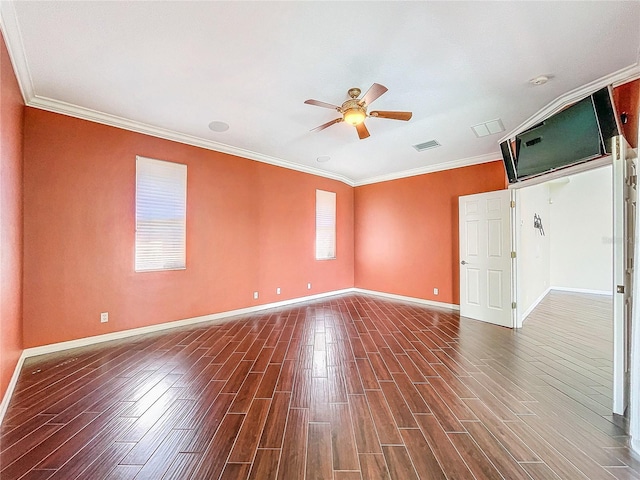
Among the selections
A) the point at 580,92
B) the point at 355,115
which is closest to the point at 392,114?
the point at 355,115

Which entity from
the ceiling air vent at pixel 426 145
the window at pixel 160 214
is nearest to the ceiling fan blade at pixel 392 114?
the ceiling air vent at pixel 426 145

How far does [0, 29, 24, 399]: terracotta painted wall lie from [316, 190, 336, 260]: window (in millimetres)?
4512

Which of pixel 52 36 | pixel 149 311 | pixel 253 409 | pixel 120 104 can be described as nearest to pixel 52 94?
pixel 120 104

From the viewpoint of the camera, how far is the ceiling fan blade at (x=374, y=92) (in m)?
2.31

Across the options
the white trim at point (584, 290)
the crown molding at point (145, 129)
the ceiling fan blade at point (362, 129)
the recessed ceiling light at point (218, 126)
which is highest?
the recessed ceiling light at point (218, 126)

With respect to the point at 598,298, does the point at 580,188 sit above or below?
above

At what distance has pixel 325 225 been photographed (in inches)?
243

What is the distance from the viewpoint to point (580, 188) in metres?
6.78

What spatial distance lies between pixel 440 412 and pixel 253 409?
1.42 metres

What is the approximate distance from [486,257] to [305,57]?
4.15m

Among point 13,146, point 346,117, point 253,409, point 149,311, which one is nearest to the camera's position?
point 253,409

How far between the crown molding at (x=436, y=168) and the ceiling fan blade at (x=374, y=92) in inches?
125

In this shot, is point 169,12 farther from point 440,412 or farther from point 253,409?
point 440,412

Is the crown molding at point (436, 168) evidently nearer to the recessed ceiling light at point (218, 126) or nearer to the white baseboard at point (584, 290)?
the recessed ceiling light at point (218, 126)
